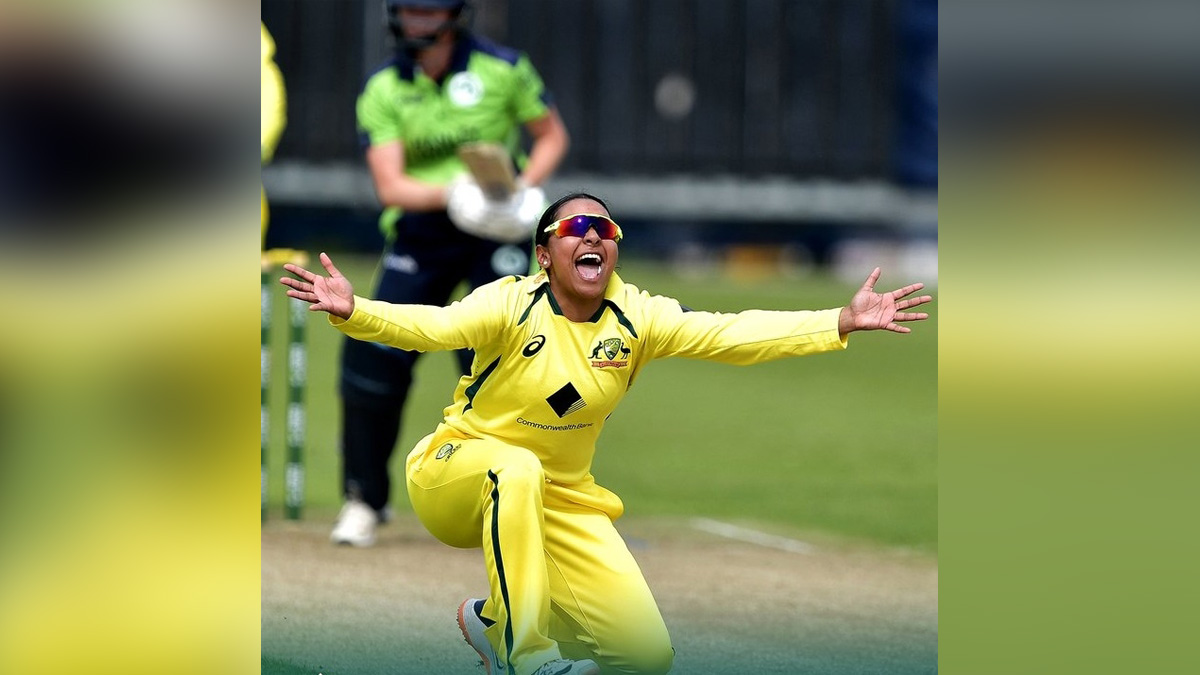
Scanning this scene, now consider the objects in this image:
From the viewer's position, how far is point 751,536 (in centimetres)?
845

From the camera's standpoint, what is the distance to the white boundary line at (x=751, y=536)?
8.12 m

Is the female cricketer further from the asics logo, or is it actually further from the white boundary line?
the white boundary line

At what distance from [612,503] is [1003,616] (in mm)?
2257

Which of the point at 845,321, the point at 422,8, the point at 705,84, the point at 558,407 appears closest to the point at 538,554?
the point at 558,407

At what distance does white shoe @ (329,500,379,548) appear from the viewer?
754cm

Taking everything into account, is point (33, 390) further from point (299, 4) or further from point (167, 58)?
point (299, 4)

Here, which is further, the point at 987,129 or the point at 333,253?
the point at 333,253

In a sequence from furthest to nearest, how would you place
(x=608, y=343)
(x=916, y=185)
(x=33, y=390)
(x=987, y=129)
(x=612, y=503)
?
(x=916, y=185)
(x=612, y=503)
(x=608, y=343)
(x=987, y=129)
(x=33, y=390)

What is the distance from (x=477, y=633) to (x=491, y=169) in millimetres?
2534

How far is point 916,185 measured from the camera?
26.8m

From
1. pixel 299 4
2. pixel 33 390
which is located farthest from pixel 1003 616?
pixel 299 4

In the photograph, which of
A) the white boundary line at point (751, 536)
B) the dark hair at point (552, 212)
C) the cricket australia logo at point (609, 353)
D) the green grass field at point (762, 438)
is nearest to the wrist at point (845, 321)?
the cricket australia logo at point (609, 353)

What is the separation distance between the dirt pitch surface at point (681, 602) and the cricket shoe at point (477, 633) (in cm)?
14

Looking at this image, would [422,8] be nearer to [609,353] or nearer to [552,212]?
[552,212]
